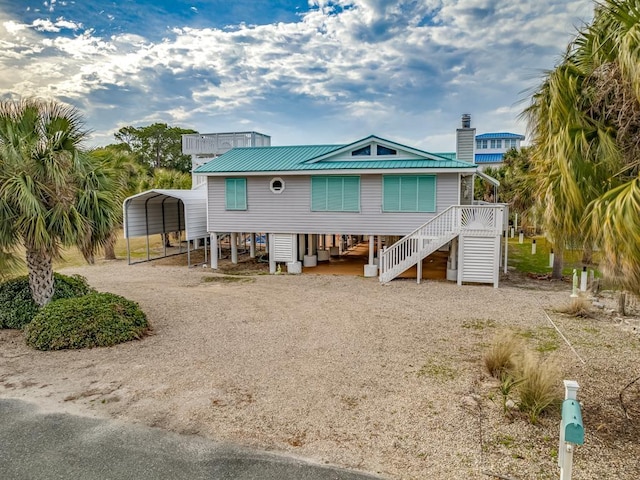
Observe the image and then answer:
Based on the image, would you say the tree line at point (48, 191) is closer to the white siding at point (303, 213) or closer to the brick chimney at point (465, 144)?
the white siding at point (303, 213)

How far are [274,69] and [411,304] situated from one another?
15.0 metres

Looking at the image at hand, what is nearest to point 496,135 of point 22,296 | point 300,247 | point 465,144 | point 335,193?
point 465,144

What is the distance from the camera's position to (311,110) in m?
26.3

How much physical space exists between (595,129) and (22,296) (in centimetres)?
1085

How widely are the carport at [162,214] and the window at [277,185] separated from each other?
13.3ft

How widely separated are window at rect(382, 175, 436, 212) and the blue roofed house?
0.12 ft

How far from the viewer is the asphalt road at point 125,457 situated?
423cm

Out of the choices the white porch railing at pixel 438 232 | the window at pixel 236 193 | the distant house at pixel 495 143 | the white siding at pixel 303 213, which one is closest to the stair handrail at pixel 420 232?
the white porch railing at pixel 438 232

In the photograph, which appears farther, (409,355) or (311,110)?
(311,110)

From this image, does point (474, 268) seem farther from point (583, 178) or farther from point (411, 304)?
point (583, 178)

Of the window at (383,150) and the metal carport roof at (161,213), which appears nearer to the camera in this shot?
the window at (383,150)

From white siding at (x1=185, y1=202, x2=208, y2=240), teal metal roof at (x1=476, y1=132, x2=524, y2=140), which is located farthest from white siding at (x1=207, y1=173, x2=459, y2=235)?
teal metal roof at (x1=476, y1=132, x2=524, y2=140)

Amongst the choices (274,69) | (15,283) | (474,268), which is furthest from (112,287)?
(274,69)

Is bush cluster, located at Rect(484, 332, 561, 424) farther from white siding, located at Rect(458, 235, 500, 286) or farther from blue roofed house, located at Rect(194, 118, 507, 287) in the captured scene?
blue roofed house, located at Rect(194, 118, 507, 287)
